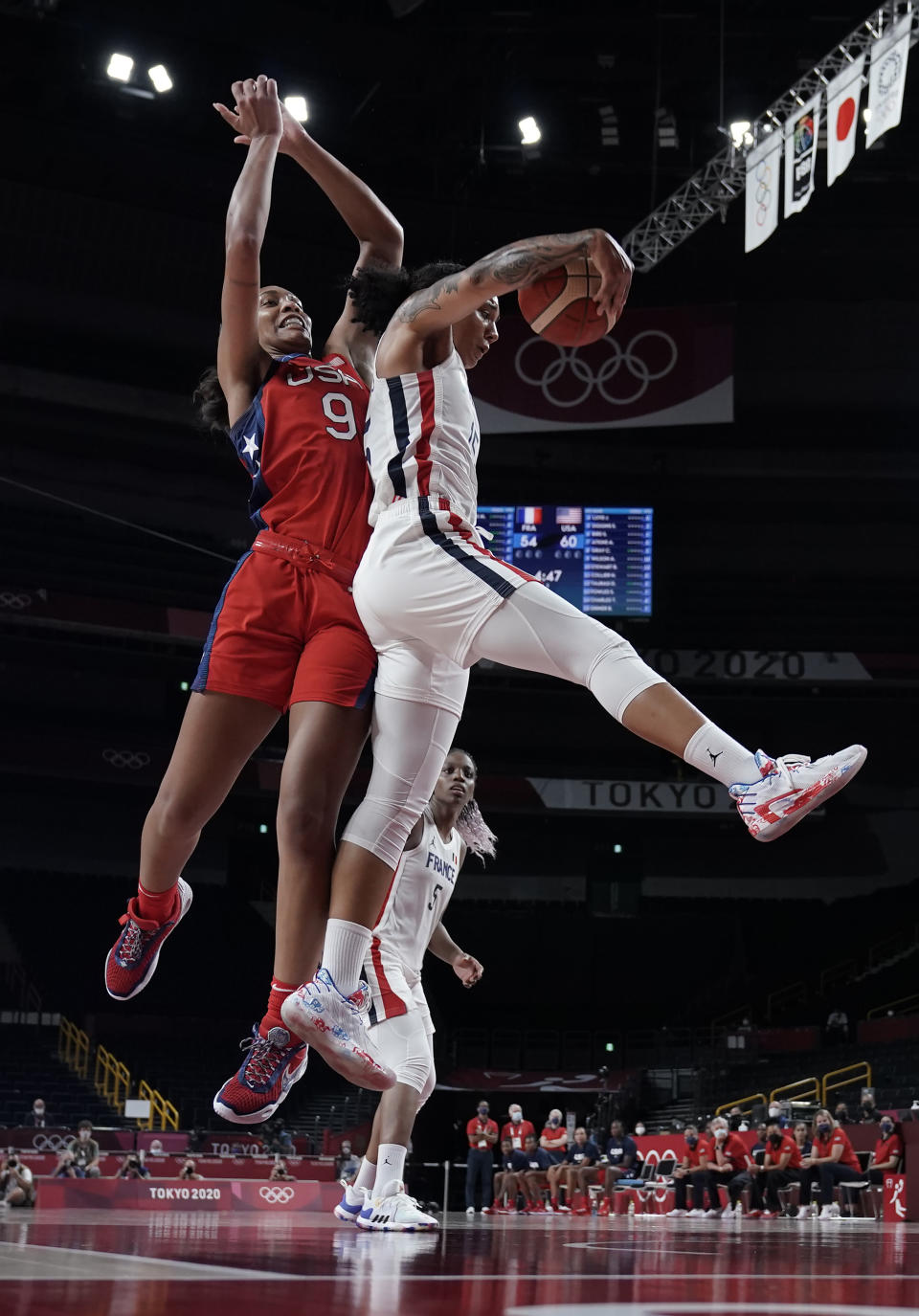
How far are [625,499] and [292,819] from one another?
78.2 ft

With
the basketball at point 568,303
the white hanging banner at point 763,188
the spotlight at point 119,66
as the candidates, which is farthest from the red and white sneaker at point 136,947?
the spotlight at point 119,66

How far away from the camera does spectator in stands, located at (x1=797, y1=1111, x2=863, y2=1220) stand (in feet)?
Result: 50.2

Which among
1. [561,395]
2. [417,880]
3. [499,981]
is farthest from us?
[499,981]

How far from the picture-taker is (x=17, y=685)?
2691 centimetres

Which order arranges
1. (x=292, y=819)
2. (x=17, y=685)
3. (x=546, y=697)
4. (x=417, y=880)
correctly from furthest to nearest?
(x=546, y=697) → (x=17, y=685) → (x=417, y=880) → (x=292, y=819)

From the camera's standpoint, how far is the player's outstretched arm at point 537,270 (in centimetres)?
365

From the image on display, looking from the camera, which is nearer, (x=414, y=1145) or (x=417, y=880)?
(x=417, y=880)

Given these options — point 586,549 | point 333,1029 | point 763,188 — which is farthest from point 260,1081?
point 586,549

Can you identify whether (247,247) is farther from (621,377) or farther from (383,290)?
(621,377)

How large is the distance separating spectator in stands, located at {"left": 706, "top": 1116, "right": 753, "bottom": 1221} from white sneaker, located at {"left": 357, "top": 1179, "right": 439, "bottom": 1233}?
12.1 m

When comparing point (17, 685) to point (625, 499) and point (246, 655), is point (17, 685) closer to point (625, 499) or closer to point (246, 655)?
point (625, 499)

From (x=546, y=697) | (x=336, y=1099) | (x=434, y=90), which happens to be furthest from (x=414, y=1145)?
(x=434, y=90)

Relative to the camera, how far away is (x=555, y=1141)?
1958 centimetres

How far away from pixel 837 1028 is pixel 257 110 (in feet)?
79.5
